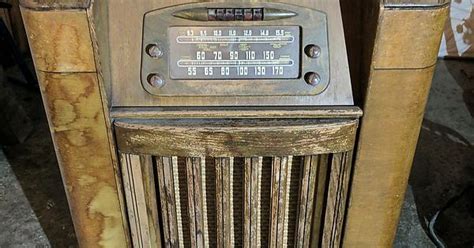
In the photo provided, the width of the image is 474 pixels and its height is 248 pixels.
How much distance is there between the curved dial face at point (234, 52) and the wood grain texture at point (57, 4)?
0.18m

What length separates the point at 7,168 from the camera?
2283 mm

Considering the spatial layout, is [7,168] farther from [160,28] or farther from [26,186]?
[160,28]

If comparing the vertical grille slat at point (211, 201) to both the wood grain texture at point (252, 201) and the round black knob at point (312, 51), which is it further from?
the round black knob at point (312, 51)

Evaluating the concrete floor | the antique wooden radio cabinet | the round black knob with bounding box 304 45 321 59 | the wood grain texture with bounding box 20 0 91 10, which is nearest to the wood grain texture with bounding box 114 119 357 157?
the antique wooden radio cabinet

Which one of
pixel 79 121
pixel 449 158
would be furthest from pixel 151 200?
pixel 449 158

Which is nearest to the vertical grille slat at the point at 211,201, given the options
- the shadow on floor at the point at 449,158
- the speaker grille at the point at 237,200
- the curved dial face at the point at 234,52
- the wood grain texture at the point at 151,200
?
the speaker grille at the point at 237,200

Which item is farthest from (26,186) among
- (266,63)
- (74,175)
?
(266,63)

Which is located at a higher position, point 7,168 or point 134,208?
point 134,208

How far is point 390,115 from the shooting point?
1220 millimetres

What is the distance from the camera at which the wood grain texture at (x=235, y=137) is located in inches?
47.8

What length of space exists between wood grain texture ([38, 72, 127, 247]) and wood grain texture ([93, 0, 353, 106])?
5cm

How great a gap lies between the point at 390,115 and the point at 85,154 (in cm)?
64

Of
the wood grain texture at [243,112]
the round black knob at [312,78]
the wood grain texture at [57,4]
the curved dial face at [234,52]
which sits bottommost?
the wood grain texture at [243,112]

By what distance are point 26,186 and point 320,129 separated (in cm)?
137
